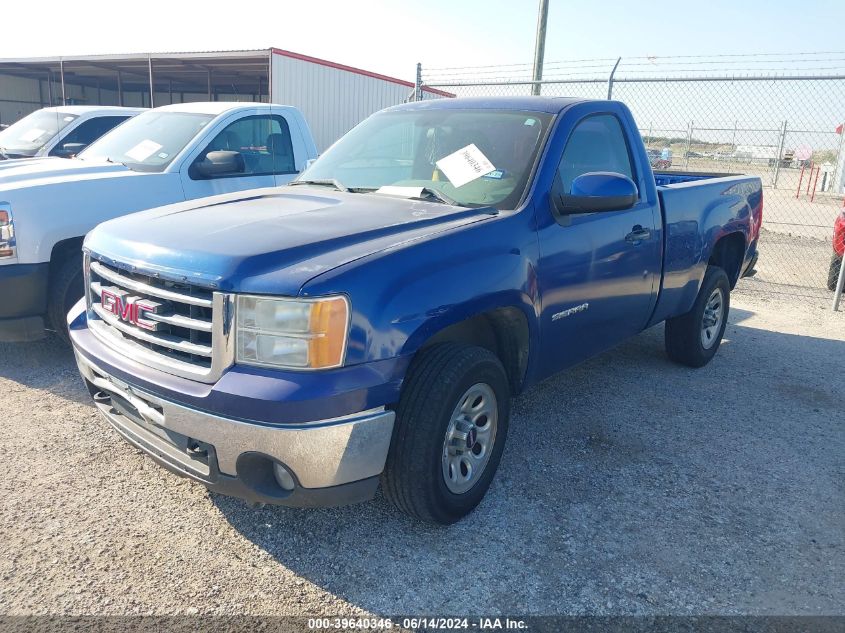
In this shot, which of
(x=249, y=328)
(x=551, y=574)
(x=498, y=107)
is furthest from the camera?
(x=498, y=107)

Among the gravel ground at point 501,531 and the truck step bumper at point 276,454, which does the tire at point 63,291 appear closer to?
the gravel ground at point 501,531

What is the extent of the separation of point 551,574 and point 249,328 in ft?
5.15

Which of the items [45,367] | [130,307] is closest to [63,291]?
[45,367]

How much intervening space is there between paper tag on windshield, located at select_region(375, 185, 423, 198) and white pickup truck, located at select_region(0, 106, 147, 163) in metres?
5.68

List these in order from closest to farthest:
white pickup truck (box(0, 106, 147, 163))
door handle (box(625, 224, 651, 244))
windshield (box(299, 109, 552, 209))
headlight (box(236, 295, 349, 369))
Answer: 1. headlight (box(236, 295, 349, 369))
2. windshield (box(299, 109, 552, 209))
3. door handle (box(625, 224, 651, 244))
4. white pickup truck (box(0, 106, 147, 163))

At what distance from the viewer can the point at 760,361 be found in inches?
228

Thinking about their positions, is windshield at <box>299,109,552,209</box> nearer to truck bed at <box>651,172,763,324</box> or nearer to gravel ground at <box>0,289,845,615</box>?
truck bed at <box>651,172,763,324</box>

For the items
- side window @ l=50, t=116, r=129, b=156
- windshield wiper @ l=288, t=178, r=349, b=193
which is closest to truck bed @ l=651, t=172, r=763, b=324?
windshield wiper @ l=288, t=178, r=349, b=193

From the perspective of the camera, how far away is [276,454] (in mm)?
2395

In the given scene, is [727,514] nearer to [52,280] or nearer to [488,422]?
[488,422]

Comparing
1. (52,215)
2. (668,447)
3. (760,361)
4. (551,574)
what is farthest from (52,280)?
(760,361)

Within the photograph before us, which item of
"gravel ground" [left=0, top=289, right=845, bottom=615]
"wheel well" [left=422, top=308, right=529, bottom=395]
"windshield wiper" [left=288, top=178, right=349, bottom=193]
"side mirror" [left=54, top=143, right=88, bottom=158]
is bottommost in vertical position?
"gravel ground" [left=0, top=289, right=845, bottom=615]

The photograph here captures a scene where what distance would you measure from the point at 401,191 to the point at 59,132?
6.52m

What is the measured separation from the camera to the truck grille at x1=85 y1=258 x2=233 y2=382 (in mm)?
2463
